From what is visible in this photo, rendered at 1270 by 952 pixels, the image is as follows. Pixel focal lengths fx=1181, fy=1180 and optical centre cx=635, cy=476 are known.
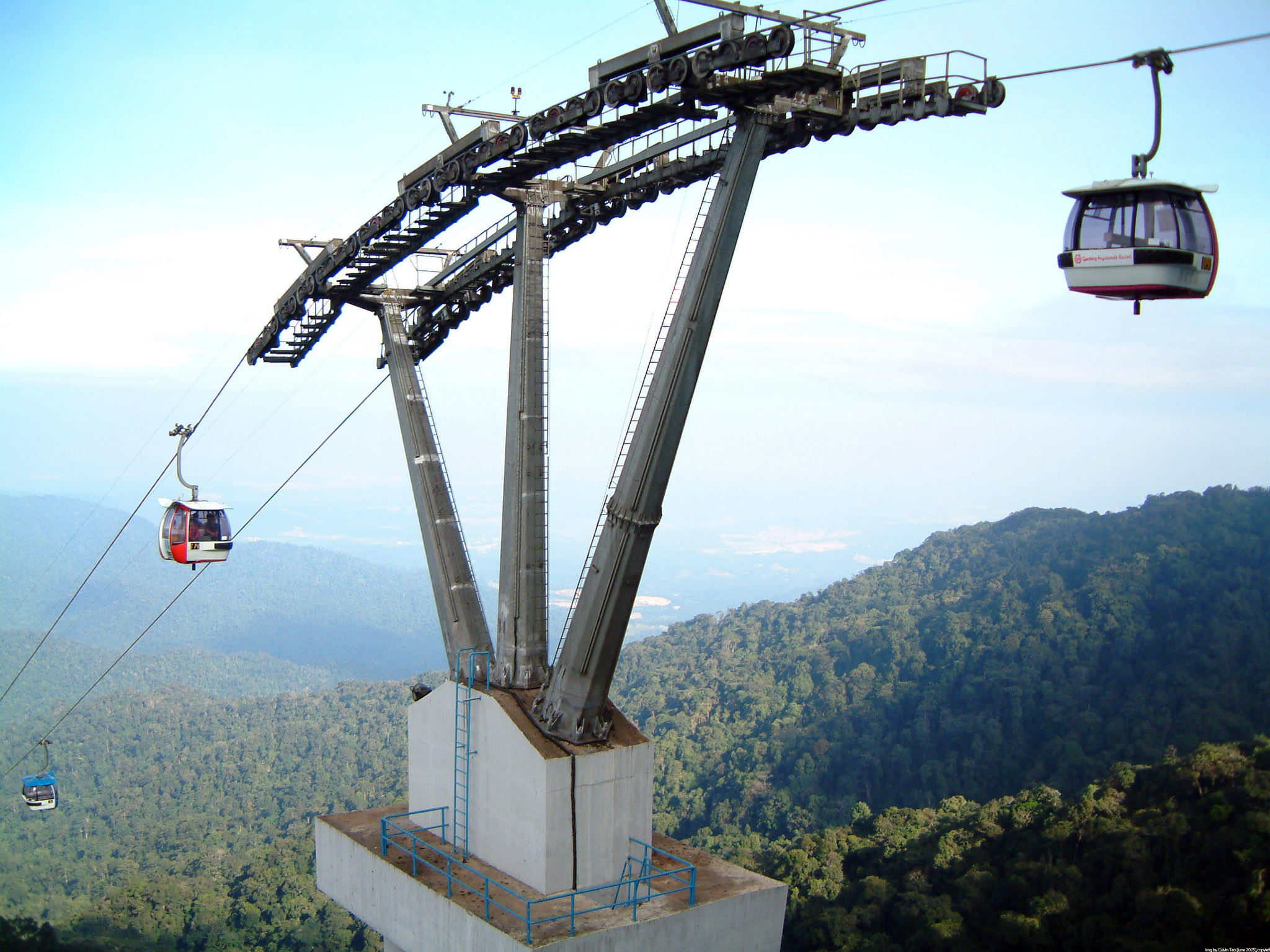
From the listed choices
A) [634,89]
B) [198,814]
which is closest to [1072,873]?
[634,89]

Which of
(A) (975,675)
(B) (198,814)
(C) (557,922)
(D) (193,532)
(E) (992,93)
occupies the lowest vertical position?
(B) (198,814)

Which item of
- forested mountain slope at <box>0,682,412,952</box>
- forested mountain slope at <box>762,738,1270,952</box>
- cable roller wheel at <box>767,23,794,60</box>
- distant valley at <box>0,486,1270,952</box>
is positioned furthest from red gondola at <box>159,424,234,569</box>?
forested mountain slope at <box>0,682,412,952</box>

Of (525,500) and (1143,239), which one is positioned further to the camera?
(525,500)

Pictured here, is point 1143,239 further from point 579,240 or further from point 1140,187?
point 579,240

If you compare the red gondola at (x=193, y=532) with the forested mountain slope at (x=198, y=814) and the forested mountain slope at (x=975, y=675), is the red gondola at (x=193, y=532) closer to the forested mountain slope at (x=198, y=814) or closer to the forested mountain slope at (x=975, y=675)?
the forested mountain slope at (x=198, y=814)

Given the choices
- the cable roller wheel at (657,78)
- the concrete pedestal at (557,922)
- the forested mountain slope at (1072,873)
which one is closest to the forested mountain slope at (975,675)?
the forested mountain slope at (1072,873)

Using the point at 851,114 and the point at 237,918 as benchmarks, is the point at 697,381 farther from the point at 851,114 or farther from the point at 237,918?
the point at 237,918
